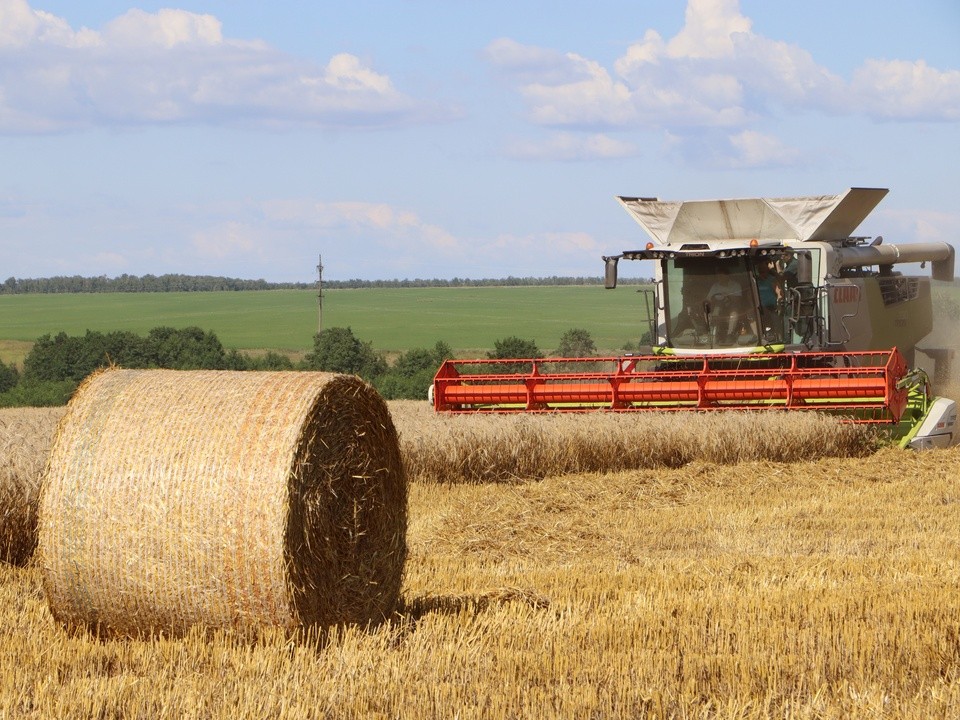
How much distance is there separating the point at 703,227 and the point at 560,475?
164 inches

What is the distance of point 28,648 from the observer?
4934 mm

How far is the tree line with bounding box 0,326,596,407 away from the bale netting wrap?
2498cm

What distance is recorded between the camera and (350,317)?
81.8 m

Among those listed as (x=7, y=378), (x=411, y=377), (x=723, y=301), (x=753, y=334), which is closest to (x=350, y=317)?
(x=7, y=378)

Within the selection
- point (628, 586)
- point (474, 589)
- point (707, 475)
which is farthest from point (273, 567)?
point (707, 475)

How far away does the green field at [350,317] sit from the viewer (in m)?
63.8

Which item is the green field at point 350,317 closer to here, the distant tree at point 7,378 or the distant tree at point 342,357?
the distant tree at point 7,378

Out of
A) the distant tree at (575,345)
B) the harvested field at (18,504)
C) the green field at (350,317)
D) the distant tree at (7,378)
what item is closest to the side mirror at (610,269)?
the harvested field at (18,504)

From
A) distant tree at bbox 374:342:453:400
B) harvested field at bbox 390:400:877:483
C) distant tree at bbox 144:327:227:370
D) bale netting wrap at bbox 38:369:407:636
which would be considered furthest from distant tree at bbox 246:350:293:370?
bale netting wrap at bbox 38:369:407:636

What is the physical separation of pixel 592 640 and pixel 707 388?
24.1 feet

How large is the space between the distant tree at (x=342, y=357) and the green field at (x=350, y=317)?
14.7 meters

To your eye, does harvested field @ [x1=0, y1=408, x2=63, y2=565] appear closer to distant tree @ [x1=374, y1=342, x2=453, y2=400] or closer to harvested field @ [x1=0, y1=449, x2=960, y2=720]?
harvested field @ [x1=0, y1=449, x2=960, y2=720]

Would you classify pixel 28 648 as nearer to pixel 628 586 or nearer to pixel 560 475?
pixel 628 586

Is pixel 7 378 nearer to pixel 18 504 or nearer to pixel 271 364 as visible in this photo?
pixel 271 364
